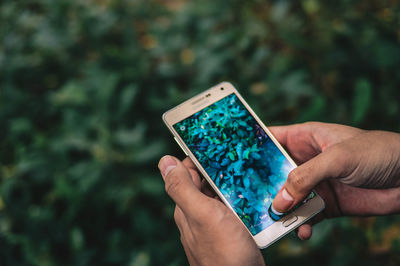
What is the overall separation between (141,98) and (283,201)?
1.22 meters

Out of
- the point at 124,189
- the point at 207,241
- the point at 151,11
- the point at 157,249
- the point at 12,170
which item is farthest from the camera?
the point at 151,11

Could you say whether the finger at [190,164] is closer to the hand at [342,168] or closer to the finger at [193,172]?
the finger at [193,172]

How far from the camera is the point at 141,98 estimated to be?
196cm

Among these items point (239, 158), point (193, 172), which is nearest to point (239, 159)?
point (239, 158)

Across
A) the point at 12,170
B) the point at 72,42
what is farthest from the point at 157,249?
the point at 72,42

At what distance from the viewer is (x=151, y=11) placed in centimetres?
225

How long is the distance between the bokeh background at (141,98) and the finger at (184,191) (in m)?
0.51

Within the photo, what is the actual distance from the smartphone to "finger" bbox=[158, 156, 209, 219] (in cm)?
9

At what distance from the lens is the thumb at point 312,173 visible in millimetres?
982

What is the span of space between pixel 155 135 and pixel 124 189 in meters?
0.39

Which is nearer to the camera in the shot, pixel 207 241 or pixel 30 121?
pixel 207 241

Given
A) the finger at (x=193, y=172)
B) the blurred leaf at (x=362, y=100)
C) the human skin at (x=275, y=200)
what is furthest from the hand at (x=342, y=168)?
the blurred leaf at (x=362, y=100)

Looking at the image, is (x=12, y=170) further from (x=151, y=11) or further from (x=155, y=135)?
(x=151, y=11)

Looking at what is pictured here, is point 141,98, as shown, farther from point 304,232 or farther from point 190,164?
point 304,232
